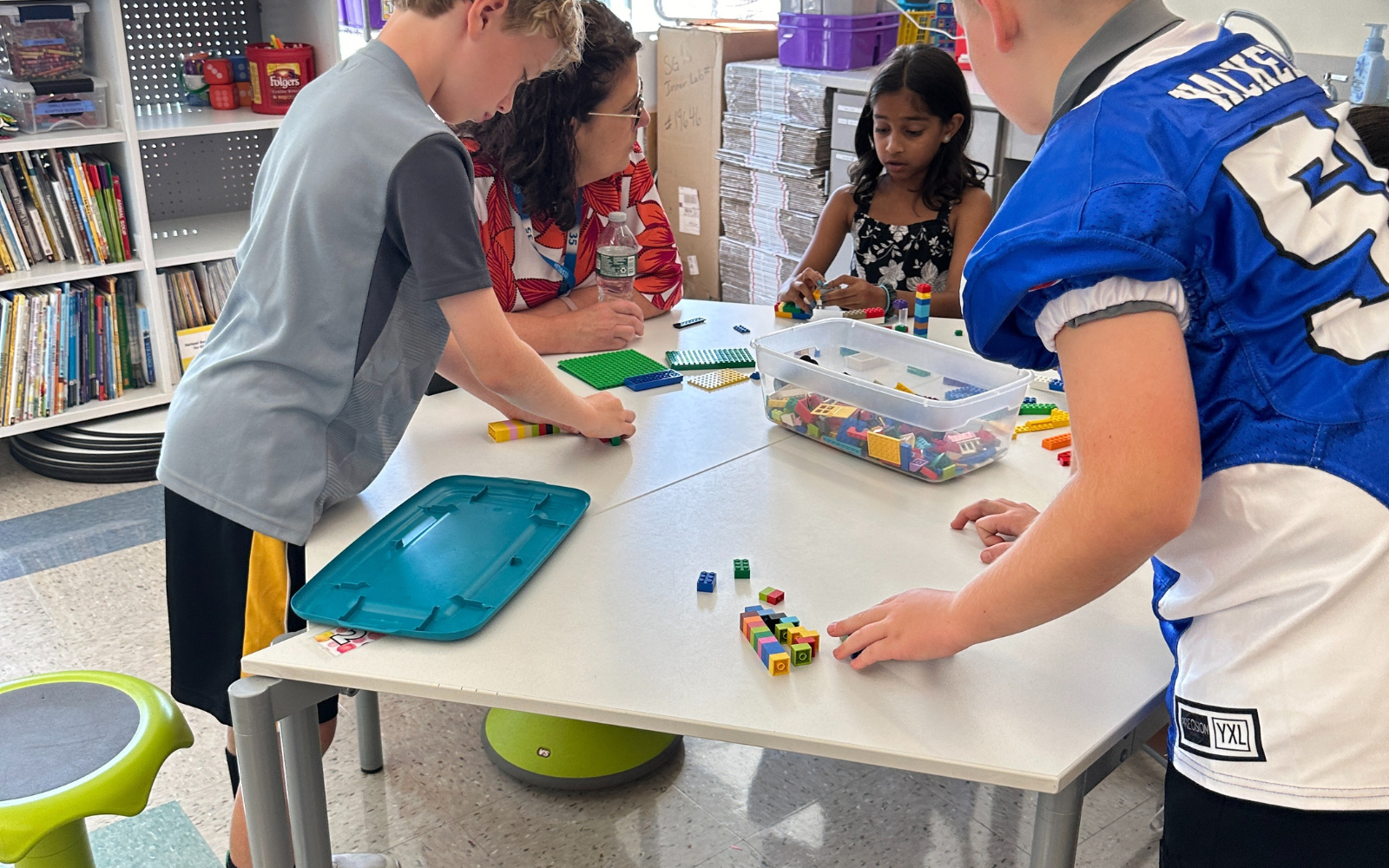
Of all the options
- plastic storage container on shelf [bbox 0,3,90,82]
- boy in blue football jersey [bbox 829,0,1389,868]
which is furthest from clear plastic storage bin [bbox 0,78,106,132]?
boy in blue football jersey [bbox 829,0,1389,868]

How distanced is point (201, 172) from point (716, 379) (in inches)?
94.5

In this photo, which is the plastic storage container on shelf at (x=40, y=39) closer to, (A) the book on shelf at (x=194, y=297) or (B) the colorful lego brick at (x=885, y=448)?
(A) the book on shelf at (x=194, y=297)

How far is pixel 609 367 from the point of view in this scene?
5.98 ft

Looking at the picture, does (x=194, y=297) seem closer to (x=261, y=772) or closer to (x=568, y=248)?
(x=568, y=248)

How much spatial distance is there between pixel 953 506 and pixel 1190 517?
596 mm

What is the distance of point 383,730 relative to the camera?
2.09 m

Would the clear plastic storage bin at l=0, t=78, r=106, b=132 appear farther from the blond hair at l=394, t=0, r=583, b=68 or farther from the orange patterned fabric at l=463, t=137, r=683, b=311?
the blond hair at l=394, t=0, r=583, b=68

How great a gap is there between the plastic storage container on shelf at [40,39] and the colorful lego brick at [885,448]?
2527mm

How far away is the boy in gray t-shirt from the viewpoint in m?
1.18

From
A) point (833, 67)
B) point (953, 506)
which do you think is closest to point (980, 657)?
point (953, 506)

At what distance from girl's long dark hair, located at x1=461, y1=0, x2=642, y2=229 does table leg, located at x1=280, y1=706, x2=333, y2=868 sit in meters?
1.05

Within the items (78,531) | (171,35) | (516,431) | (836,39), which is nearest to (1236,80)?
(516,431)

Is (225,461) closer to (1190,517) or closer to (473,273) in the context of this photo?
(473,273)

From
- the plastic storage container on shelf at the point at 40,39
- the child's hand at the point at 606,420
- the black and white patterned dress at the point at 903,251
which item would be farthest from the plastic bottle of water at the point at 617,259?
the plastic storage container on shelf at the point at 40,39
